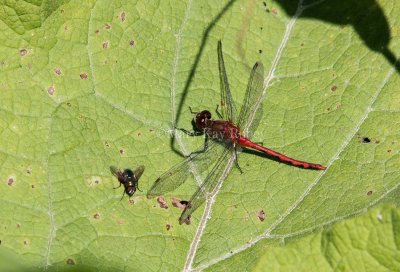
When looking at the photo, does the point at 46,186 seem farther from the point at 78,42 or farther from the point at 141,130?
the point at 78,42

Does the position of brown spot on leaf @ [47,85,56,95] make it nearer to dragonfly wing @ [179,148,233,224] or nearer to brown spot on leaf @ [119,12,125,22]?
brown spot on leaf @ [119,12,125,22]

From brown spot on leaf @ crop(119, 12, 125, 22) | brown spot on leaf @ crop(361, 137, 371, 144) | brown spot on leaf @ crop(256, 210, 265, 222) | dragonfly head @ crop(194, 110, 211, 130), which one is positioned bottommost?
brown spot on leaf @ crop(256, 210, 265, 222)

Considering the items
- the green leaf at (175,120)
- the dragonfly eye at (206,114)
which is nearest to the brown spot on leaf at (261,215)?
the green leaf at (175,120)

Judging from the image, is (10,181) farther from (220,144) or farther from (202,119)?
(220,144)

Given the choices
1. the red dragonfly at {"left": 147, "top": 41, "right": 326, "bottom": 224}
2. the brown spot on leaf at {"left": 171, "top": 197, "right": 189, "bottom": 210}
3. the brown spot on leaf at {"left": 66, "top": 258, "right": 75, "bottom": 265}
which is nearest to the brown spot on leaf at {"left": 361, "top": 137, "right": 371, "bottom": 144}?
the red dragonfly at {"left": 147, "top": 41, "right": 326, "bottom": 224}

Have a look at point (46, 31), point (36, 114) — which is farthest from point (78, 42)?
point (36, 114)

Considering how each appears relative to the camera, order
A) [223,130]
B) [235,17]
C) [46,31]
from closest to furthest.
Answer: [46,31] < [235,17] < [223,130]
